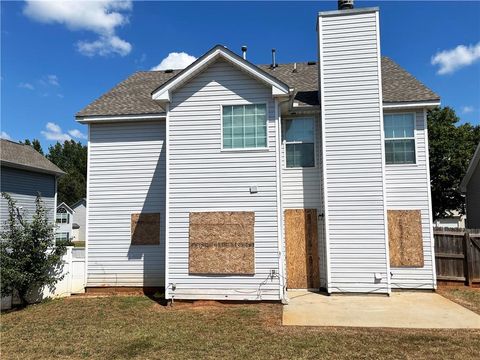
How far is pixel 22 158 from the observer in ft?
58.8

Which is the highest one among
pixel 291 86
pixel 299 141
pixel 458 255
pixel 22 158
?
pixel 291 86

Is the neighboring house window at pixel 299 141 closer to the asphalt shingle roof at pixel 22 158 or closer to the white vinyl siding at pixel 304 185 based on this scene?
the white vinyl siding at pixel 304 185

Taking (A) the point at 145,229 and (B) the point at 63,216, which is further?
(B) the point at 63,216

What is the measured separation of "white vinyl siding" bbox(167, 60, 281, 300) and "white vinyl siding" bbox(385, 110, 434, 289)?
12.6 feet

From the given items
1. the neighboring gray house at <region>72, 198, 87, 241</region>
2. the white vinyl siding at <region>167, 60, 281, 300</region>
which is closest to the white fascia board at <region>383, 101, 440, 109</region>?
the white vinyl siding at <region>167, 60, 281, 300</region>

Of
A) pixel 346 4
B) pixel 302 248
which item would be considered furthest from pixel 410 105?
pixel 302 248

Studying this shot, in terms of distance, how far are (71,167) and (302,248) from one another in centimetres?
6968

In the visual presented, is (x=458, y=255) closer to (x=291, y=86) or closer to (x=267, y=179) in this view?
(x=267, y=179)

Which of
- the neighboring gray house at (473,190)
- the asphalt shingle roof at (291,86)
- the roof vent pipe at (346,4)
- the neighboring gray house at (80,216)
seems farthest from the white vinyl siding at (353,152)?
the neighboring gray house at (80,216)

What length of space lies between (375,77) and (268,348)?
784 centimetres

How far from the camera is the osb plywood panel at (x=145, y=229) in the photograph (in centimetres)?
1092

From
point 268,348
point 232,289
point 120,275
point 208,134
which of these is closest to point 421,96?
point 208,134

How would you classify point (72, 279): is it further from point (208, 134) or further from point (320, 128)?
point (320, 128)

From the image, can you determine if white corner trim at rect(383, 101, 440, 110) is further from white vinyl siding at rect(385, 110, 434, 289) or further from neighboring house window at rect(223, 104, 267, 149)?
neighboring house window at rect(223, 104, 267, 149)
